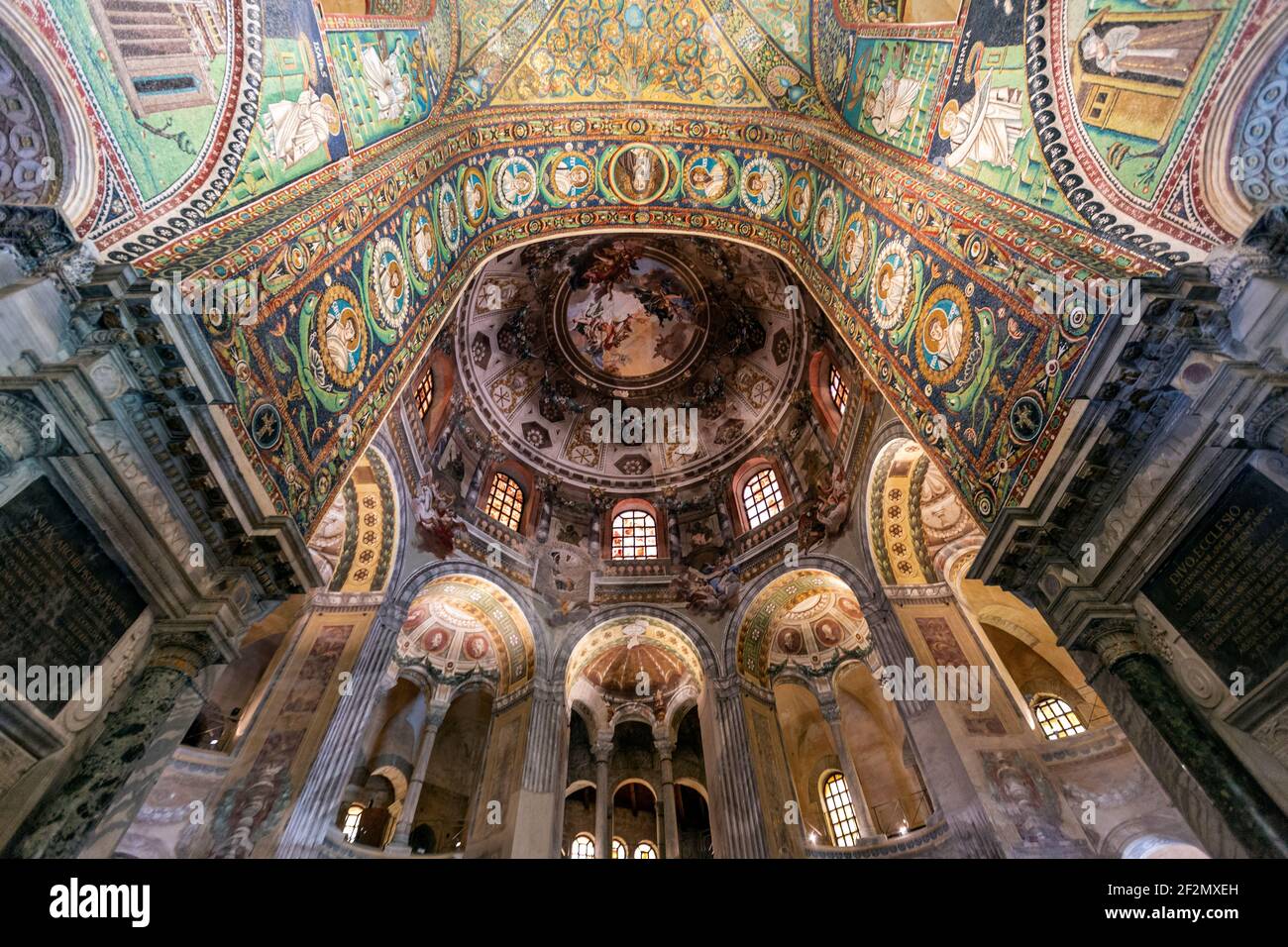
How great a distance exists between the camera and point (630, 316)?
64.0 ft

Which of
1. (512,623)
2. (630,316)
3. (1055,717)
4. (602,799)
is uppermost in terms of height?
(630,316)

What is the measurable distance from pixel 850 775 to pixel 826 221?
11691 mm

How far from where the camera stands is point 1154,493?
4.84 metres

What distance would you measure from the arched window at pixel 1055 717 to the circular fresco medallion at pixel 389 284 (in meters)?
14.0

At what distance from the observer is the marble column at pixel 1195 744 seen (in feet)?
12.7

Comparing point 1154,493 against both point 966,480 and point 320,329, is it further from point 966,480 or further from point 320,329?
point 320,329

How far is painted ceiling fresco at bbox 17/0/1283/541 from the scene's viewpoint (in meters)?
5.09

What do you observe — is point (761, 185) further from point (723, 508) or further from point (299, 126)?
point (723, 508)

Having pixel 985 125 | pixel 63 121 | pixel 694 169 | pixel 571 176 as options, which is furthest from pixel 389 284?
pixel 985 125

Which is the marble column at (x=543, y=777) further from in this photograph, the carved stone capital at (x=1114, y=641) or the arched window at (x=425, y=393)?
the carved stone capital at (x=1114, y=641)

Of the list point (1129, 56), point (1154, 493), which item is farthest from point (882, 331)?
point (1154, 493)

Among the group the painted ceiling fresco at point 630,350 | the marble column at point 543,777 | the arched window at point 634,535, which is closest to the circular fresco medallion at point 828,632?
the arched window at point 634,535

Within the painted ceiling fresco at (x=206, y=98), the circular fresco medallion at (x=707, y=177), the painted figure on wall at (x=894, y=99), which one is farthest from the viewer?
the circular fresco medallion at (x=707, y=177)

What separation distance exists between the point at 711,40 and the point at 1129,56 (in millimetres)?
7263
